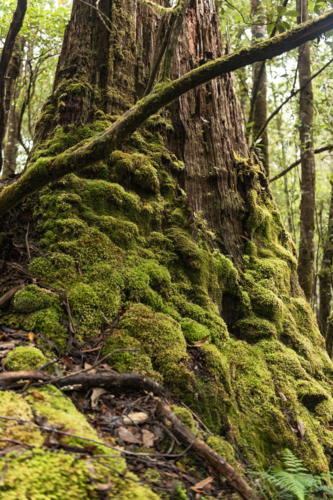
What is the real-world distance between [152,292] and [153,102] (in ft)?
5.93

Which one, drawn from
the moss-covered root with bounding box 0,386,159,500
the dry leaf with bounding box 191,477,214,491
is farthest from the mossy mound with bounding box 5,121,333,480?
the moss-covered root with bounding box 0,386,159,500

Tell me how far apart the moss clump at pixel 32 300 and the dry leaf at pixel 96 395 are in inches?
34.5

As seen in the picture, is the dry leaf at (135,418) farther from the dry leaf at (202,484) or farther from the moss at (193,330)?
the moss at (193,330)

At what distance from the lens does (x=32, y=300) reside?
2.77 metres

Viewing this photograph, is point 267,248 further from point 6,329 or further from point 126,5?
point 126,5

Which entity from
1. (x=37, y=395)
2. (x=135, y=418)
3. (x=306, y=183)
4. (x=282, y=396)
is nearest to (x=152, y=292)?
(x=135, y=418)

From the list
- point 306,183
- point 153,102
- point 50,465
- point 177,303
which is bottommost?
point 50,465

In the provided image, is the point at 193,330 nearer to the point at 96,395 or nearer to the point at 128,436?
the point at 96,395

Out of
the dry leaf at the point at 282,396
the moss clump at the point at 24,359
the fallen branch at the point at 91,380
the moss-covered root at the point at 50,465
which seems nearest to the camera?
the moss-covered root at the point at 50,465

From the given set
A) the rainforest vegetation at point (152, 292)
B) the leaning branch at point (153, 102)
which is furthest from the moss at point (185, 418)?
the leaning branch at point (153, 102)

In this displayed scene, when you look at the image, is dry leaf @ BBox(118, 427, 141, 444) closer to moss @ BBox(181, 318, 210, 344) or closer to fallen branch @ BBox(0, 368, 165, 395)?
fallen branch @ BBox(0, 368, 165, 395)

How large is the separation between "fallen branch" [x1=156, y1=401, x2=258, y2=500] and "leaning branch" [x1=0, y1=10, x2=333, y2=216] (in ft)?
6.77

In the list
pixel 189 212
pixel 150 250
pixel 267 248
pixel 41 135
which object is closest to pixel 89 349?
pixel 150 250

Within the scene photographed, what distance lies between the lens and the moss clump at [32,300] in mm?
2771
